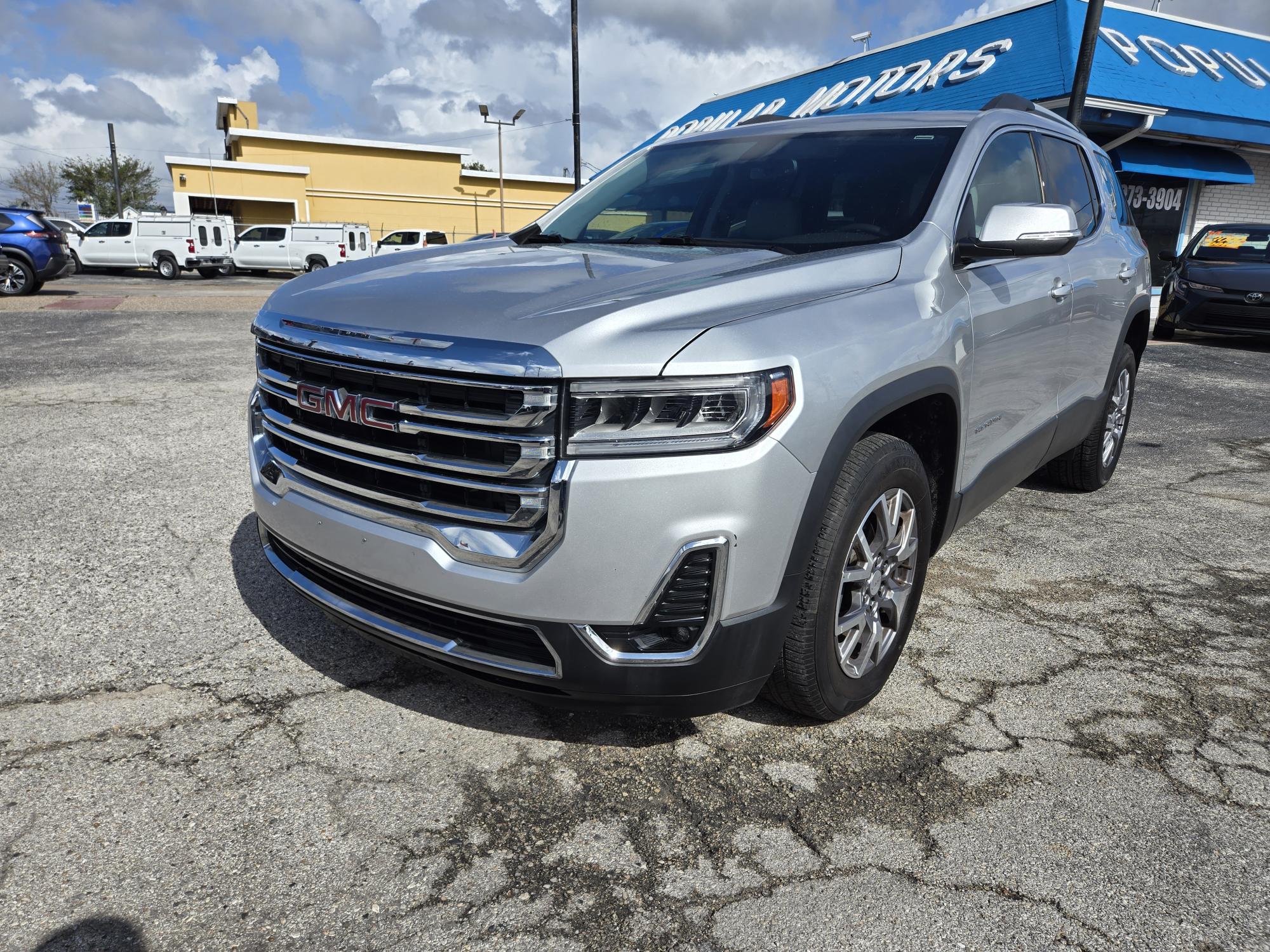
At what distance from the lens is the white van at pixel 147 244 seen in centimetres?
2673

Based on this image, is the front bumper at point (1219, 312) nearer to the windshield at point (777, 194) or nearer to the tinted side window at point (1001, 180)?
the tinted side window at point (1001, 180)

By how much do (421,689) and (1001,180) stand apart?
2.88 m

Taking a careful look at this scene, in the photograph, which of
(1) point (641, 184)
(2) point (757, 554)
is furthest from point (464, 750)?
(1) point (641, 184)

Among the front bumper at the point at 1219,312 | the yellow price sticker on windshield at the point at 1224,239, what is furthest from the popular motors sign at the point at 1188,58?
the front bumper at the point at 1219,312

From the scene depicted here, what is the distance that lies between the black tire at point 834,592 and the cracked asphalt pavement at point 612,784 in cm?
16

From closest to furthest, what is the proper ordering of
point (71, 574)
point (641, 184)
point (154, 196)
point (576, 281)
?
1. point (576, 281)
2. point (71, 574)
3. point (641, 184)
4. point (154, 196)

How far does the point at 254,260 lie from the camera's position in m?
28.6

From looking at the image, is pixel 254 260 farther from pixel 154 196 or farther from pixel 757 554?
pixel 154 196

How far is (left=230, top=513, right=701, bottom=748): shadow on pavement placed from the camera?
2746 millimetres

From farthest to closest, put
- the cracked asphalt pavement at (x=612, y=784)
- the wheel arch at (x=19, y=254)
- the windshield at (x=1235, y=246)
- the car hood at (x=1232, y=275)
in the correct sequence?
the wheel arch at (x=19, y=254)
the windshield at (x=1235, y=246)
the car hood at (x=1232, y=275)
the cracked asphalt pavement at (x=612, y=784)

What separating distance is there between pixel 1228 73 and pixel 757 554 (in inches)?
797

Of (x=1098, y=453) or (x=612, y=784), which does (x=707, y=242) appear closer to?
(x=612, y=784)

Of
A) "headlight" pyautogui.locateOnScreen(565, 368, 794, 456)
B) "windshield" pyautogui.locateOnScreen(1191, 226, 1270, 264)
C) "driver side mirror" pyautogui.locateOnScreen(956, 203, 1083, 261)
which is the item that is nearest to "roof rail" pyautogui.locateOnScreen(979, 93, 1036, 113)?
"driver side mirror" pyautogui.locateOnScreen(956, 203, 1083, 261)

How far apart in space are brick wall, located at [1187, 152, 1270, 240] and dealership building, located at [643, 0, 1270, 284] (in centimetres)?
3
